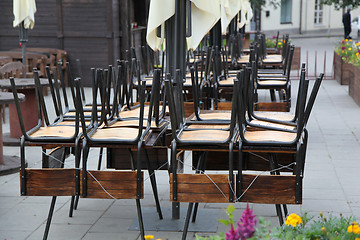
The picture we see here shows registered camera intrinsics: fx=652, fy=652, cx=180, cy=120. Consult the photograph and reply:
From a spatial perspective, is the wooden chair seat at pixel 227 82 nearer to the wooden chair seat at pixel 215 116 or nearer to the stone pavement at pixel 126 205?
the stone pavement at pixel 126 205

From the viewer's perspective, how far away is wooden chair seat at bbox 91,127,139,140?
14.2ft

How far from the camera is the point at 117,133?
4.45 m

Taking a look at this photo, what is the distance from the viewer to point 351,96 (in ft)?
40.5

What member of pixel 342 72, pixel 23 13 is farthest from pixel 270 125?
pixel 342 72

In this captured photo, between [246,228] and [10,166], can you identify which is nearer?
[246,228]

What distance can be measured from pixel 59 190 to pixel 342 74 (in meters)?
11.0

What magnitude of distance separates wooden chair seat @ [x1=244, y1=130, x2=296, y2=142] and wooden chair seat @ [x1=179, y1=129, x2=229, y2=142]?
0.16m

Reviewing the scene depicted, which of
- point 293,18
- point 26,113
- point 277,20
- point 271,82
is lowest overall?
point 26,113

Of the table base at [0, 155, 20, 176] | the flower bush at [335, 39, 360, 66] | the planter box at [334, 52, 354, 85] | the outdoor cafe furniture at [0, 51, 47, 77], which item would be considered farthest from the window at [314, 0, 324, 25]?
the table base at [0, 155, 20, 176]

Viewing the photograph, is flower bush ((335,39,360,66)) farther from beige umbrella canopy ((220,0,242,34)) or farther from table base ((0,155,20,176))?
table base ((0,155,20,176))

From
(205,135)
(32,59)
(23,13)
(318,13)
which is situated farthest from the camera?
(318,13)

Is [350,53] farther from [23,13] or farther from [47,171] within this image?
[47,171]

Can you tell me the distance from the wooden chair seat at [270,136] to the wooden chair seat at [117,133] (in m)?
0.77

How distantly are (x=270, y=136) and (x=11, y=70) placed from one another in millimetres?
6953
